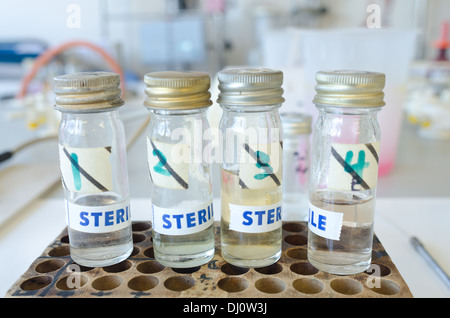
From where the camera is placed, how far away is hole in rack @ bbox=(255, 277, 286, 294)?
34 centimetres

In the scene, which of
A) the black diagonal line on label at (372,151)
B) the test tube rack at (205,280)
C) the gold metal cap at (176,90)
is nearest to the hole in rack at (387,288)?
the test tube rack at (205,280)

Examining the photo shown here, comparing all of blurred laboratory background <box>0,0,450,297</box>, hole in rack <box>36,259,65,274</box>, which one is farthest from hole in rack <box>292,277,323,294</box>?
hole in rack <box>36,259,65,274</box>

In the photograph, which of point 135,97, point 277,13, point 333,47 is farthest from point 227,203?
point 277,13

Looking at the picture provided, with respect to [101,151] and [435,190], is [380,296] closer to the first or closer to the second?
[101,151]

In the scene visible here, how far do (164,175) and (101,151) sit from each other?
0.18ft

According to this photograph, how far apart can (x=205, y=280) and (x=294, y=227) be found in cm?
14

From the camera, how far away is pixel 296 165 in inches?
20.6

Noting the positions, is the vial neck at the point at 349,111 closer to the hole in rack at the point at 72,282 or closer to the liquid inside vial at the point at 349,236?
the liquid inside vial at the point at 349,236

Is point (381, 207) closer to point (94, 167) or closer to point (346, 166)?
point (346, 166)

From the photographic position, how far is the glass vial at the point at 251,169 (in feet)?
1.07

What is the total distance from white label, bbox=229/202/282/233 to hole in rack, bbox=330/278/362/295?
7cm

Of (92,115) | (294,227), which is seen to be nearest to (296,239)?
(294,227)

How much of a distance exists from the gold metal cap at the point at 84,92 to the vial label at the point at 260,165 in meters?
0.12

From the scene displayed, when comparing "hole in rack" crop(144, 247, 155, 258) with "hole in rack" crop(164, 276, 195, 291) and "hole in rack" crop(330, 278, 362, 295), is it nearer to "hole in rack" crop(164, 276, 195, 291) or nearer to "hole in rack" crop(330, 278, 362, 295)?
"hole in rack" crop(164, 276, 195, 291)
